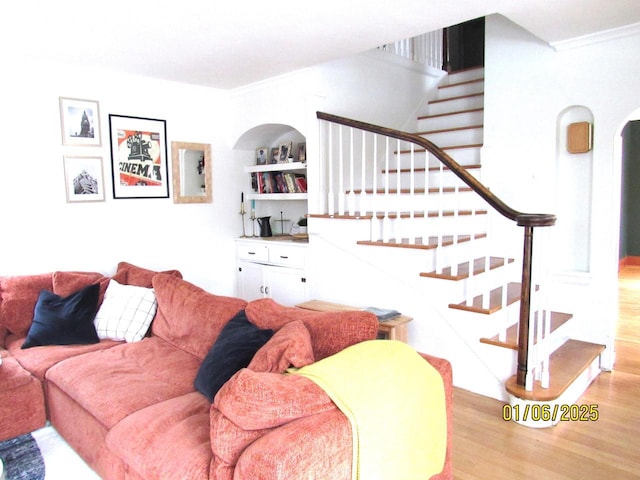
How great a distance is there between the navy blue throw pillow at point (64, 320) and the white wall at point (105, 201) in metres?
0.60

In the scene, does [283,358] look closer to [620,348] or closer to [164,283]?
[164,283]

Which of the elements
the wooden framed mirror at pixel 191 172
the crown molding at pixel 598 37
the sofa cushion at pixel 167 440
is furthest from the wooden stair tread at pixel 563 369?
the wooden framed mirror at pixel 191 172

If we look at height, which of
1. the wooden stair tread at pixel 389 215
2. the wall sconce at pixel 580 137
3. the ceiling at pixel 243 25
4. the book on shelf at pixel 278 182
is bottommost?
the wooden stair tread at pixel 389 215

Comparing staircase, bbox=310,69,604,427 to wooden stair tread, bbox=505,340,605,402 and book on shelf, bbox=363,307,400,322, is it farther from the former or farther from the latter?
book on shelf, bbox=363,307,400,322

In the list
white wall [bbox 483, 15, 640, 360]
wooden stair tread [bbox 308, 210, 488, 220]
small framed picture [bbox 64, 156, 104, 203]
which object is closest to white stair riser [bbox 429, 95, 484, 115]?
white wall [bbox 483, 15, 640, 360]

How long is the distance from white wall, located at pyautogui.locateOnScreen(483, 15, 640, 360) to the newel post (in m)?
1.07

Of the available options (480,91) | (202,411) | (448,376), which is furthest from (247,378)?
(480,91)

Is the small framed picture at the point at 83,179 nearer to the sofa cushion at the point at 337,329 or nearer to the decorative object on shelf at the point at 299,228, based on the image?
the decorative object on shelf at the point at 299,228

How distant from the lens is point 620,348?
3.91 meters

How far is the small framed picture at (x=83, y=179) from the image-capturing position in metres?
3.76

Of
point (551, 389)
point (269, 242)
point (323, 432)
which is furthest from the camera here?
point (269, 242)

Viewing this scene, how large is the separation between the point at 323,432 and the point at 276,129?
373 cm

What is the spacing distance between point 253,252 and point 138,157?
137 cm
